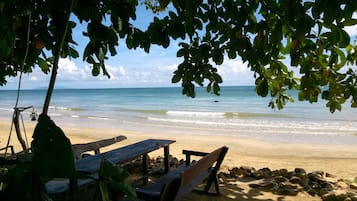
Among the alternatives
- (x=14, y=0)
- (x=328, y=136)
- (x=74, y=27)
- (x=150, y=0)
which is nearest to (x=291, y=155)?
(x=328, y=136)

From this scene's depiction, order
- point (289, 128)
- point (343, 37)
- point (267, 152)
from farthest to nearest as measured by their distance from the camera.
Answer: point (289, 128) < point (267, 152) < point (343, 37)

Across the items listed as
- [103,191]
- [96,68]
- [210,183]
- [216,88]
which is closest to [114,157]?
[210,183]

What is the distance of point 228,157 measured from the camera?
27.5ft

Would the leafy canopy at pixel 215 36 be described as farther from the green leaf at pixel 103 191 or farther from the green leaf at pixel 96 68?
the green leaf at pixel 103 191

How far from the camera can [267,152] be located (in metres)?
9.45

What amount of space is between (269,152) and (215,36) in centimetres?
700

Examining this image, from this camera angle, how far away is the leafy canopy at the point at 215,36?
62.6 inches

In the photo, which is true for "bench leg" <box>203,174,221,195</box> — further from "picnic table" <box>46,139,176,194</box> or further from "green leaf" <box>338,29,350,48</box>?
"green leaf" <box>338,29,350,48</box>

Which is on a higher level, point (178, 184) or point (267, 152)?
point (178, 184)

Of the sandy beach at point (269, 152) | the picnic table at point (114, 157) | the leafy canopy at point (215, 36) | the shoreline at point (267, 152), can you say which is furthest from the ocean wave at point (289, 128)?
the leafy canopy at point (215, 36)

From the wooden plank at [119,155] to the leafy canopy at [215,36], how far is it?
3.92ft

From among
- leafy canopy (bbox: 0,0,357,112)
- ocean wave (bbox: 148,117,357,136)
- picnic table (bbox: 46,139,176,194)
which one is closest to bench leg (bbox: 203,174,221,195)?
picnic table (bbox: 46,139,176,194)

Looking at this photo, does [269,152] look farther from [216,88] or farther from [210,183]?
[216,88]

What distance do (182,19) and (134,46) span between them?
39 centimetres
